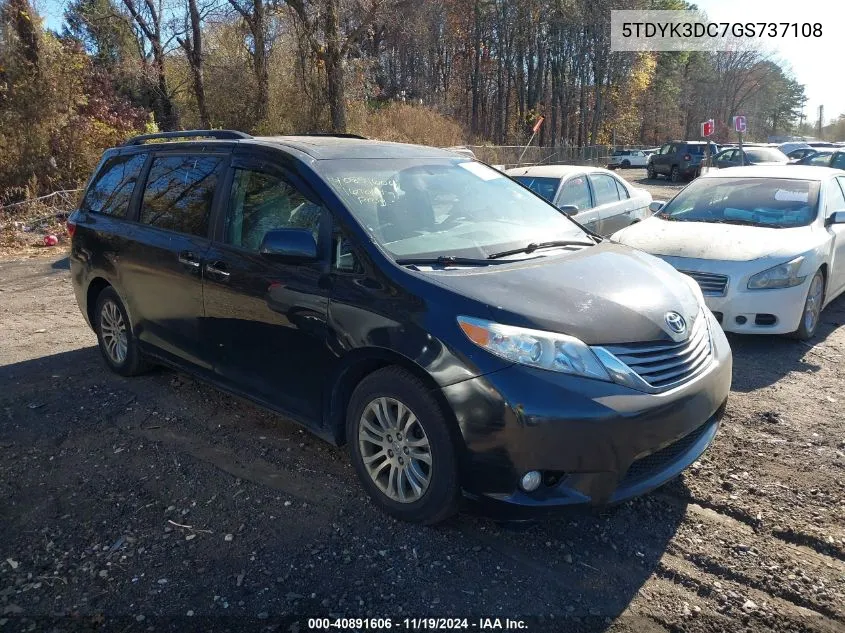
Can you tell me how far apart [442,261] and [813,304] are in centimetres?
451

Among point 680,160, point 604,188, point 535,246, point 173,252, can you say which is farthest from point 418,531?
point 680,160

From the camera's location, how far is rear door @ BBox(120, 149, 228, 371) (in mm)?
4145

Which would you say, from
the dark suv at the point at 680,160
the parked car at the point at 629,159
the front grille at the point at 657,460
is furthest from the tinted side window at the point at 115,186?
the parked car at the point at 629,159

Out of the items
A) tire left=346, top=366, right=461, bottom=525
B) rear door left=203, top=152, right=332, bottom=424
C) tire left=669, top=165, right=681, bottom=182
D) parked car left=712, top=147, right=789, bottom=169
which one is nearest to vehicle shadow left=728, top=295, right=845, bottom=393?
tire left=346, top=366, right=461, bottom=525

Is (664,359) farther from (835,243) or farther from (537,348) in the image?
(835,243)

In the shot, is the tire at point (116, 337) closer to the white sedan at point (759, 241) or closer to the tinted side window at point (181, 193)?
the tinted side window at point (181, 193)

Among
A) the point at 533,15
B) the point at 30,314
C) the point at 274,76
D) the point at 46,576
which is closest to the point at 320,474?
the point at 46,576

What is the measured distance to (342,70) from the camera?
19.2 m

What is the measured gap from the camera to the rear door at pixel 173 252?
4145 mm

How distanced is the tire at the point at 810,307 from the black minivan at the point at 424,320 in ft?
8.97

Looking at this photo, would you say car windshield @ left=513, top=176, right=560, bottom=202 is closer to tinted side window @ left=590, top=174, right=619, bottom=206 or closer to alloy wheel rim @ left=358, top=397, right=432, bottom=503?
tinted side window @ left=590, top=174, right=619, bottom=206

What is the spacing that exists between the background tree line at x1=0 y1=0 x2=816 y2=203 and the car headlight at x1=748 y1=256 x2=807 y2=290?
1462 cm

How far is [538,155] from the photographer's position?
125ft

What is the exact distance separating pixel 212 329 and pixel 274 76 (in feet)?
63.9
